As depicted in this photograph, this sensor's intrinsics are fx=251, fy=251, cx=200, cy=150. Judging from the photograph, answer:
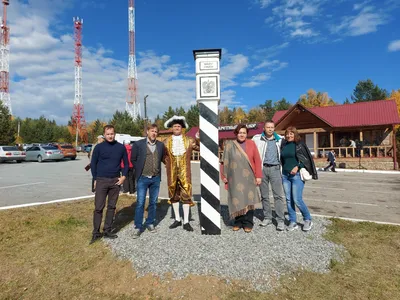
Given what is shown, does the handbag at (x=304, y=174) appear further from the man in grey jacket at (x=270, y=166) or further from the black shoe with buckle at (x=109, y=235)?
the black shoe with buckle at (x=109, y=235)

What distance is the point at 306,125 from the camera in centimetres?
2238

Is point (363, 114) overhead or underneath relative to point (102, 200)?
overhead

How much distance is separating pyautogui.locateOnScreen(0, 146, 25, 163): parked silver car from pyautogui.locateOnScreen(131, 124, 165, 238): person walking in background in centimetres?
2351

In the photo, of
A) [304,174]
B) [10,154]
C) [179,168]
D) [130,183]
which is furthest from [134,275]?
[10,154]

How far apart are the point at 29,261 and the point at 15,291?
0.77 m

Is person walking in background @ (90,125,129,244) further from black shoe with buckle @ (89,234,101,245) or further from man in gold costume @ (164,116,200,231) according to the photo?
man in gold costume @ (164,116,200,231)

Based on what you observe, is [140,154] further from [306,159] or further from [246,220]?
[306,159]

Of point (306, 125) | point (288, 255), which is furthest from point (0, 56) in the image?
point (288, 255)

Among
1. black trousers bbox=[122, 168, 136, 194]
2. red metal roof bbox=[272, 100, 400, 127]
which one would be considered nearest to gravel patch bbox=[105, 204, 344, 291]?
black trousers bbox=[122, 168, 136, 194]

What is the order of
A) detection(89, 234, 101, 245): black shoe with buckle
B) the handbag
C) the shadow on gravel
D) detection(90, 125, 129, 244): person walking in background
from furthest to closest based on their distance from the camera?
1. the shadow on gravel
2. the handbag
3. detection(90, 125, 129, 244): person walking in background
4. detection(89, 234, 101, 245): black shoe with buckle

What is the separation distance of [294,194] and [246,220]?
102cm

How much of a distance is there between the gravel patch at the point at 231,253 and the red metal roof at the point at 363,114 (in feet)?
62.6

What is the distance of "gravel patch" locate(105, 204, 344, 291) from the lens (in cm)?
315

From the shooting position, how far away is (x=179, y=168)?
4.64 metres
